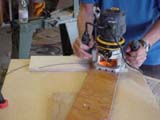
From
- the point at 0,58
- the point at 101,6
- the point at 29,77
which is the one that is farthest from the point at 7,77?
the point at 0,58

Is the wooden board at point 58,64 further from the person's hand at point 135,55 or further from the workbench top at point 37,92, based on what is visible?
the person's hand at point 135,55

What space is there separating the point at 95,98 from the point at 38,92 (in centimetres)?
20

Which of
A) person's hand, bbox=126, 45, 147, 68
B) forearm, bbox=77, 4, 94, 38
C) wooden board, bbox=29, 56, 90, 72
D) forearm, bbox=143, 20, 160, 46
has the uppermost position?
forearm, bbox=77, 4, 94, 38

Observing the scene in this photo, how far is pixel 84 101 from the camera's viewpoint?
91 centimetres

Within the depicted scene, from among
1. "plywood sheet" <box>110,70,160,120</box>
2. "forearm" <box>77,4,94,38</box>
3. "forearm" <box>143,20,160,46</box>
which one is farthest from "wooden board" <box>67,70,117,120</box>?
"forearm" <box>77,4,94,38</box>

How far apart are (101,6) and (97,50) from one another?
18.8 inches

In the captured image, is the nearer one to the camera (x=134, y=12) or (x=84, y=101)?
(x=84, y=101)

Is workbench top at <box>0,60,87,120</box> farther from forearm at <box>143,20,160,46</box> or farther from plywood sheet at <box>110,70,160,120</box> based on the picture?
forearm at <box>143,20,160,46</box>

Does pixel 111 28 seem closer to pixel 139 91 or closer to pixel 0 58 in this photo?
pixel 139 91

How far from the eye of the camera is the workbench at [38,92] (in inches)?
35.3

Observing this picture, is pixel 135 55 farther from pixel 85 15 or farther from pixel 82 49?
pixel 85 15

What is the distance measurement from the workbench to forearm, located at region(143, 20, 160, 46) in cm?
31

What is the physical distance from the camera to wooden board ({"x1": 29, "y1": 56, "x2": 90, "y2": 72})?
1148 mm

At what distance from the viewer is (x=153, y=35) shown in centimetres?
128
